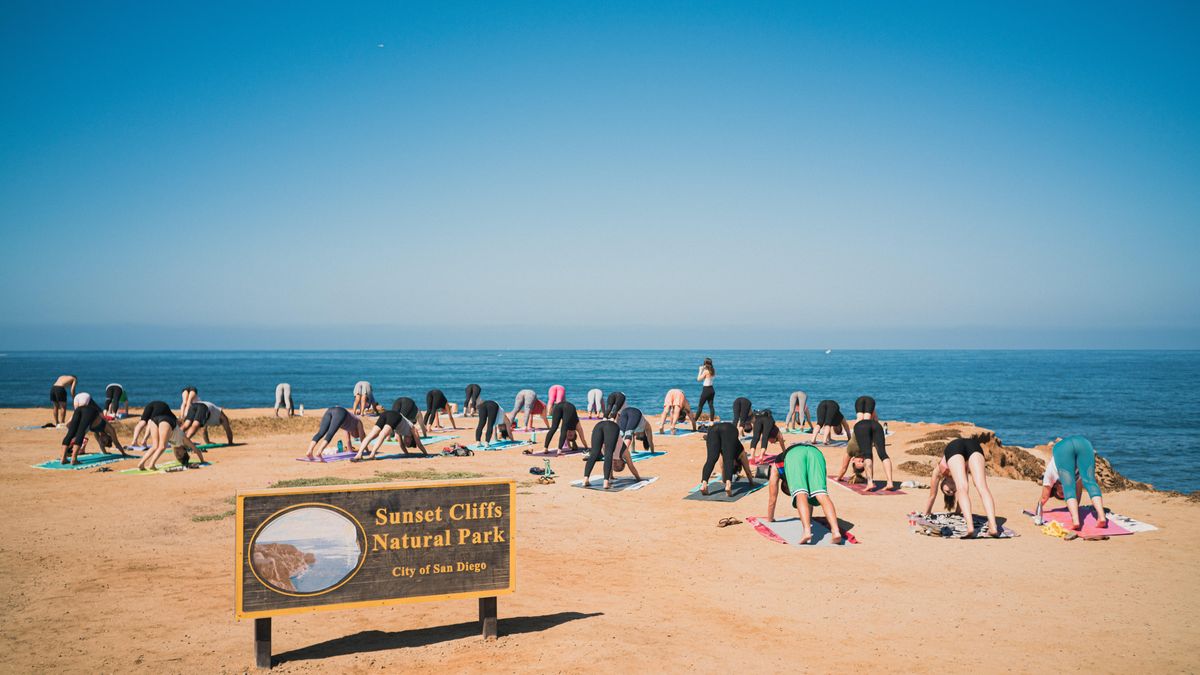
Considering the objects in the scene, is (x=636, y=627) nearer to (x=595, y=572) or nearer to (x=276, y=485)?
(x=595, y=572)

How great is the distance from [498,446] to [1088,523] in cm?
1694

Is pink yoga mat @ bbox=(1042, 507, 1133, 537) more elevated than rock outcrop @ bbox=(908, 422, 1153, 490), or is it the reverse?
pink yoga mat @ bbox=(1042, 507, 1133, 537)

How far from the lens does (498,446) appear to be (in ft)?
80.6

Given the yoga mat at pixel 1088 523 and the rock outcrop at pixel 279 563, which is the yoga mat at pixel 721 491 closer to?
the yoga mat at pixel 1088 523

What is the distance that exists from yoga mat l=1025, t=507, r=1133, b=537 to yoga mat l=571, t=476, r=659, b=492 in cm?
830

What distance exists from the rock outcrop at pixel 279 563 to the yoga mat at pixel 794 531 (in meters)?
7.91

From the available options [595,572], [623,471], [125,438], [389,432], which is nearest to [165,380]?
[125,438]

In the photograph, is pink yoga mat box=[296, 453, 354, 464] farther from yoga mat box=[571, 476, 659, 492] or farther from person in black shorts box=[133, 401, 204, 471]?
yoga mat box=[571, 476, 659, 492]

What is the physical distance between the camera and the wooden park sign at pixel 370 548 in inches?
260

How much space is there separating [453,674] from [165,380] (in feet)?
315

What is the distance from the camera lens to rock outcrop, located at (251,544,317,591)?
661 centimetres

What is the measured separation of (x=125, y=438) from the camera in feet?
87.9

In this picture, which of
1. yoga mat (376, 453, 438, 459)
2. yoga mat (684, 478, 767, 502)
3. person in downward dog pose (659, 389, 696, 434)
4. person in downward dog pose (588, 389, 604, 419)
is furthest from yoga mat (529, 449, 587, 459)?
person in downward dog pose (588, 389, 604, 419)

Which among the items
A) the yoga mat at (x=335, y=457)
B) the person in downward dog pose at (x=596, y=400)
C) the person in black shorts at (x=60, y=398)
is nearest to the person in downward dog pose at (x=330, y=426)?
the yoga mat at (x=335, y=457)
